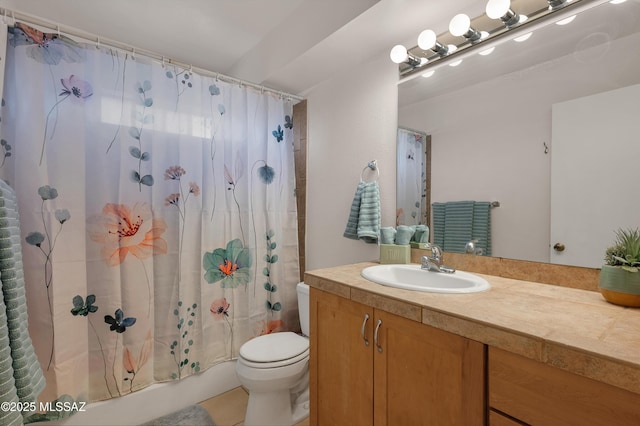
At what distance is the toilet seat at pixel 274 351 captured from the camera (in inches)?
57.2

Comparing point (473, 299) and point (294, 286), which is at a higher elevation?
point (473, 299)

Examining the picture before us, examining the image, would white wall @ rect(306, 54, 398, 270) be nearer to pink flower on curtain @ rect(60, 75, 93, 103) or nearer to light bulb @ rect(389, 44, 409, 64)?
light bulb @ rect(389, 44, 409, 64)

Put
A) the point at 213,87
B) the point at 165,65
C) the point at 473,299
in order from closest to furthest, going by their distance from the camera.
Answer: the point at 473,299, the point at 165,65, the point at 213,87

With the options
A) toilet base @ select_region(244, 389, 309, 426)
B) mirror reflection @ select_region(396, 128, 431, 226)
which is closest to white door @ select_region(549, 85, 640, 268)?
mirror reflection @ select_region(396, 128, 431, 226)

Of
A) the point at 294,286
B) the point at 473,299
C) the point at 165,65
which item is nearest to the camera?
the point at 473,299

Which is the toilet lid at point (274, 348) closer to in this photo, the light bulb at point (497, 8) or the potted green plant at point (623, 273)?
the potted green plant at point (623, 273)

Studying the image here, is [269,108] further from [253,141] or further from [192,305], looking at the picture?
[192,305]

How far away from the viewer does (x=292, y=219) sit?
221 cm

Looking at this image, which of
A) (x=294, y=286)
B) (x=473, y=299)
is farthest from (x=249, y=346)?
(x=473, y=299)

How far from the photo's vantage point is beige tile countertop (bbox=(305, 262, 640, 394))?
575 millimetres

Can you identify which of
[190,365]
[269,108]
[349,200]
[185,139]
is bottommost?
[190,365]

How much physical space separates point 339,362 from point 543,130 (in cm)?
127

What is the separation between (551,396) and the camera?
626 millimetres

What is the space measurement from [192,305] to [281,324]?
0.69 m
